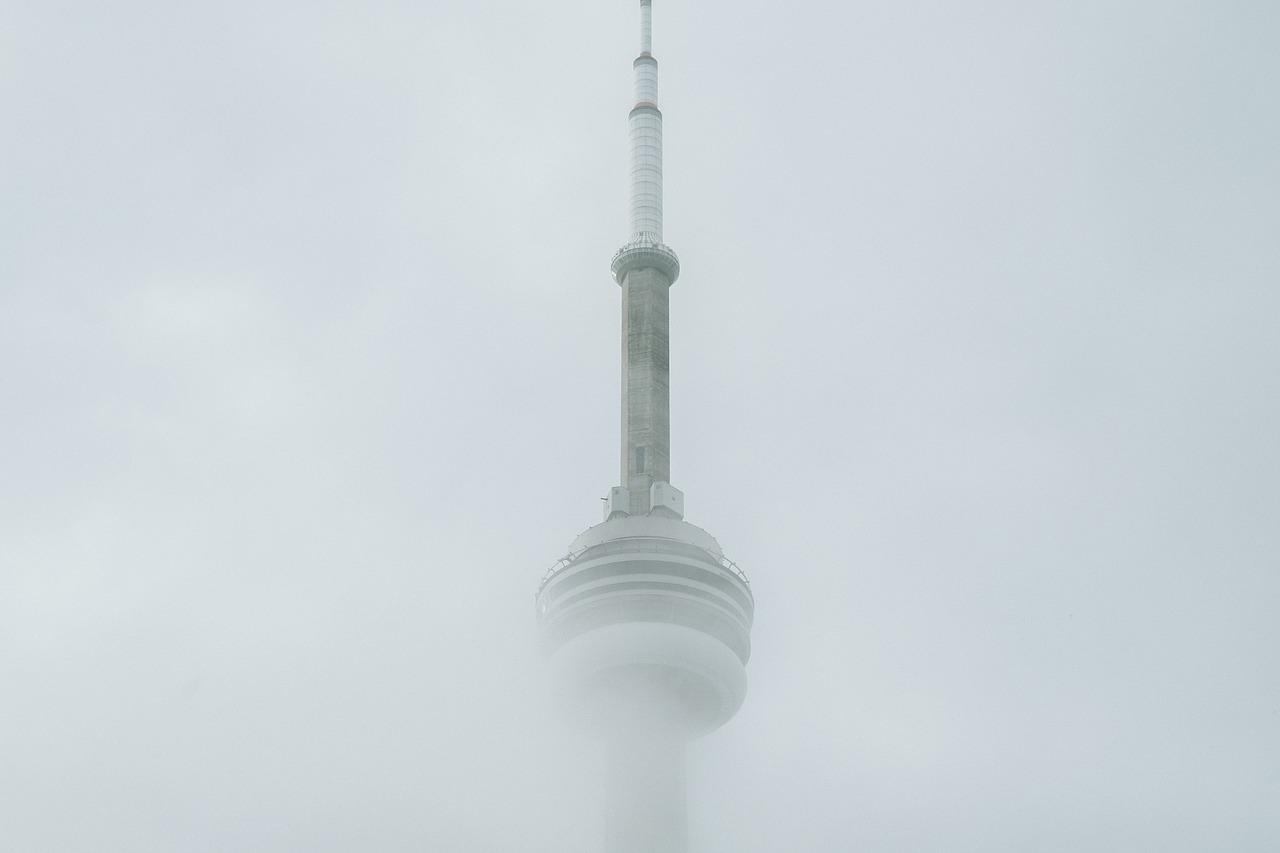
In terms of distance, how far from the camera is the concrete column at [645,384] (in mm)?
125625

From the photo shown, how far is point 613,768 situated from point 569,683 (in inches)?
280

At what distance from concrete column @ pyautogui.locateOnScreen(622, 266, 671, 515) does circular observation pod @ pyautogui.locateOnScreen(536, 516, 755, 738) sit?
527 cm

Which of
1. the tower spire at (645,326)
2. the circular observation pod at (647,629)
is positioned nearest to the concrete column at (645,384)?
the tower spire at (645,326)

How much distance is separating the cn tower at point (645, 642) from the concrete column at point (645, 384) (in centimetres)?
22

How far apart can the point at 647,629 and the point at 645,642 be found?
939 mm

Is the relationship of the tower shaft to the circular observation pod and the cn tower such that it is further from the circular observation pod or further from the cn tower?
the circular observation pod

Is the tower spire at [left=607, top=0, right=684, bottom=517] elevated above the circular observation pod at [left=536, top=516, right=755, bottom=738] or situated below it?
above

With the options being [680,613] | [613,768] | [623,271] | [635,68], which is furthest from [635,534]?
[635,68]

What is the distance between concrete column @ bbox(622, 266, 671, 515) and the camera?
126 meters

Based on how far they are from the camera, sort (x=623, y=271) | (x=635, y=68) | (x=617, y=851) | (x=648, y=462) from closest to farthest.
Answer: (x=617, y=851)
(x=648, y=462)
(x=623, y=271)
(x=635, y=68)

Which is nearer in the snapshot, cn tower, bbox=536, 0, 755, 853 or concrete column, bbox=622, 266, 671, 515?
cn tower, bbox=536, 0, 755, 853

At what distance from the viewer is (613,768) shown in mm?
120250

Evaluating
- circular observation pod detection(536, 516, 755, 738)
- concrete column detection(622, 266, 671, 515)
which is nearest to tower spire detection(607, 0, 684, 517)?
concrete column detection(622, 266, 671, 515)

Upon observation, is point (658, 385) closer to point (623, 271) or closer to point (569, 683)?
Answer: point (623, 271)
